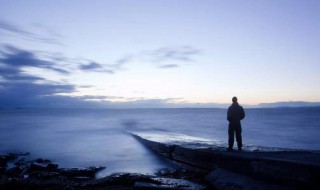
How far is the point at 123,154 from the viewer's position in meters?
20.5

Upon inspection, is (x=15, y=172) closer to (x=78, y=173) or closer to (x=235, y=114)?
(x=78, y=173)

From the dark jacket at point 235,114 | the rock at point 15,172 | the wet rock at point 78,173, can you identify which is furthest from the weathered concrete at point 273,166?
the rock at point 15,172

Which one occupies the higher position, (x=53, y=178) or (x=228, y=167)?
(x=228, y=167)

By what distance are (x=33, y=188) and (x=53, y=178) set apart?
1898 mm

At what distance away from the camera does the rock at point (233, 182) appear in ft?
22.5

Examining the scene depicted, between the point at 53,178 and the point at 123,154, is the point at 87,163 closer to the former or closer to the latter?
the point at 123,154

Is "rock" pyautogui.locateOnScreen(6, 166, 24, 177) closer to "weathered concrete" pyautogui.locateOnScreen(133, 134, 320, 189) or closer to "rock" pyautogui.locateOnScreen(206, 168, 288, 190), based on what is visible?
"weathered concrete" pyautogui.locateOnScreen(133, 134, 320, 189)

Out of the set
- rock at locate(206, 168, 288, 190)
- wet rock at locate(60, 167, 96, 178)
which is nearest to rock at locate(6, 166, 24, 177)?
wet rock at locate(60, 167, 96, 178)

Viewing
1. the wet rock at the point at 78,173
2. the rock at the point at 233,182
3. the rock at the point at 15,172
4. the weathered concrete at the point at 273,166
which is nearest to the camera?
the weathered concrete at the point at 273,166

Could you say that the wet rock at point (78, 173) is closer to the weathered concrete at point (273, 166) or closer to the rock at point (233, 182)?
the weathered concrete at point (273, 166)

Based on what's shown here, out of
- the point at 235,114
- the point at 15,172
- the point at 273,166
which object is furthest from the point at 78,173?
the point at 273,166

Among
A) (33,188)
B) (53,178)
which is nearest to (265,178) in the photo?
(33,188)

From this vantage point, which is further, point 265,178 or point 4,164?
point 4,164

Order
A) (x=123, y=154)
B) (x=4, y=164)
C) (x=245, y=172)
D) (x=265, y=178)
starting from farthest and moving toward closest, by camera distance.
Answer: (x=123, y=154) → (x=4, y=164) → (x=245, y=172) → (x=265, y=178)
